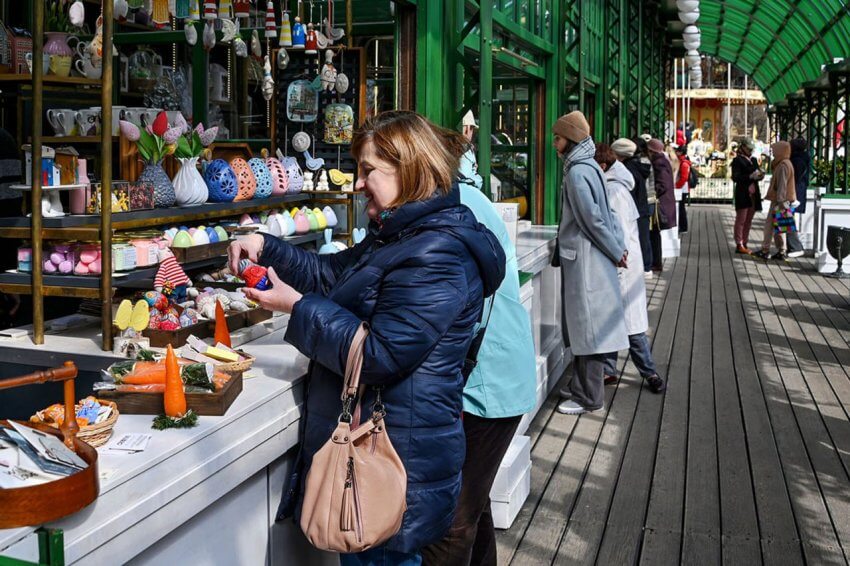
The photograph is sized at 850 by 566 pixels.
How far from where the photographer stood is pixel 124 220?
11.3 ft

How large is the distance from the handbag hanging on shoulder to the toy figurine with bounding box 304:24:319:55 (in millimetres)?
2851

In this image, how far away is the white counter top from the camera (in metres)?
1.88

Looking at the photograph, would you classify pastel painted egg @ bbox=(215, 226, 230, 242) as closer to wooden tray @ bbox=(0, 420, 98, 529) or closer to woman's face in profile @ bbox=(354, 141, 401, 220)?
woman's face in profile @ bbox=(354, 141, 401, 220)

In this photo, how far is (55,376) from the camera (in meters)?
2.09

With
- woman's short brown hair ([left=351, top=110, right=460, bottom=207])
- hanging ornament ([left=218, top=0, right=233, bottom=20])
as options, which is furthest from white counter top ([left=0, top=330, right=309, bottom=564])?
hanging ornament ([left=218, top=0, right=233, bottom=20])

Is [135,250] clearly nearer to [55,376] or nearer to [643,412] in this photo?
[55,376]

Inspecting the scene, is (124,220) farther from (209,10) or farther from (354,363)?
(354,363)

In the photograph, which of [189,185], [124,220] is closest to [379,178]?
[124,220]

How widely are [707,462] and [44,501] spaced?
13.3 feet

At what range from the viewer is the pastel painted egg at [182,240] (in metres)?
3.67

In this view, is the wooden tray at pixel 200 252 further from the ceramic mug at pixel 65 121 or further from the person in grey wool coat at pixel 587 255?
the person in grey wool coat at pixel 587 255

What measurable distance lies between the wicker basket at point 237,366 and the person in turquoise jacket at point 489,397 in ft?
2.11

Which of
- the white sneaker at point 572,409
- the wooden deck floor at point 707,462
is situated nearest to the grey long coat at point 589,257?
the white sneaker at point 572,409

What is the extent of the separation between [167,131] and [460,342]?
5.73 ft
